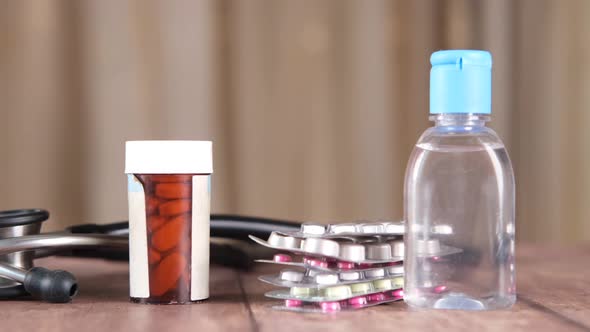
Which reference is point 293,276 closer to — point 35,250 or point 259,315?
point 259,315

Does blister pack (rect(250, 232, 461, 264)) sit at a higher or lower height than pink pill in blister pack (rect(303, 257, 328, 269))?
higher

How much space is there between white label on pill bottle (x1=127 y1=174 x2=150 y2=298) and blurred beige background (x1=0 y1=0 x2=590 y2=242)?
1365 mm

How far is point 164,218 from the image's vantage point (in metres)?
0.76

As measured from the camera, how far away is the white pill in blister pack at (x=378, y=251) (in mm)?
744

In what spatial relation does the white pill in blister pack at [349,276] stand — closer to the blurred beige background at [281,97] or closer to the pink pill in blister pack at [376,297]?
the pink pill in blister pack at [376,297]

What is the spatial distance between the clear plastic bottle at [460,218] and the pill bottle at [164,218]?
20 cm

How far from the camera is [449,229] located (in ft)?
2.46

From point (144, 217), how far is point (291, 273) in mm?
149

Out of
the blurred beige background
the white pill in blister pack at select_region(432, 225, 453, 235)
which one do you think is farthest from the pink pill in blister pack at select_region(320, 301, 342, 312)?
the blurred beige background

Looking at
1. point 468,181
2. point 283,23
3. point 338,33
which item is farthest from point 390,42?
point 468,181

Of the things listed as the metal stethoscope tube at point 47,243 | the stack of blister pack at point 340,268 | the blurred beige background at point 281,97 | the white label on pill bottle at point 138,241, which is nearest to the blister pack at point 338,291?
the stack of blister pack at point 340,268

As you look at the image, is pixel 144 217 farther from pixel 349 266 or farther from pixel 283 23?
pixel 283 23

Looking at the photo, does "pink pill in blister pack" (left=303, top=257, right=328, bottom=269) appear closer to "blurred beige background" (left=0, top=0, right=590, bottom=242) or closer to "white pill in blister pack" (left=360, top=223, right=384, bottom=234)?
"white pill in blister pack" (left=360, top=223, right=384, bottom=234)

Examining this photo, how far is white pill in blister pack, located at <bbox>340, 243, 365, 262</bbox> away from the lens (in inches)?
28.2
